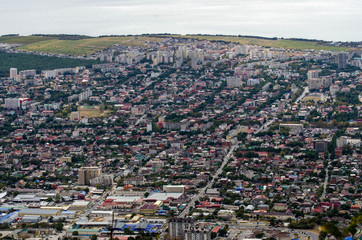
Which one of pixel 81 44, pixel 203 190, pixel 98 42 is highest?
pixel 98 42

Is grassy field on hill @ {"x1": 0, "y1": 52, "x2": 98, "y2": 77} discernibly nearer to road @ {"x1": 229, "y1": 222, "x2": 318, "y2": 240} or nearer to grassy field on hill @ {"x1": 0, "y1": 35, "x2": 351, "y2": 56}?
grassy field on hill @ {"x1": 0, "y1": 35, "x2": 351, "y2": 56}

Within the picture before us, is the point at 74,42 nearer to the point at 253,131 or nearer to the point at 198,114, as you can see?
the point at 198,114

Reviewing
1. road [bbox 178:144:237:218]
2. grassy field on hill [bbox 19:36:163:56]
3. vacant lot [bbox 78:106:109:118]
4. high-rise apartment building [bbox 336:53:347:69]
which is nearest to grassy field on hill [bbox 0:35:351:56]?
grassy field on hill [bbox 19:36:163:56]

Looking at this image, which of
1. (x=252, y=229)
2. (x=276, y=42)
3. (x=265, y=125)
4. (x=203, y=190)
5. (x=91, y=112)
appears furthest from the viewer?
(x=276, y=42)

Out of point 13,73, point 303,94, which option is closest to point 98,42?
point 13,73

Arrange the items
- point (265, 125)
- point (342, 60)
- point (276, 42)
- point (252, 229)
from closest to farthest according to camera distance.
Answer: point (252, 229) < point (265, 125) < point (342, 60) < point (276, 42)

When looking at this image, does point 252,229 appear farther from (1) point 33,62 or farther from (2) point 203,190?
(1) point 33,62

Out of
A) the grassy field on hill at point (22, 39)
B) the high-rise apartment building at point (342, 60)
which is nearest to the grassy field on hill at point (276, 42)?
the high-rise apartment building at point (342, 60)
